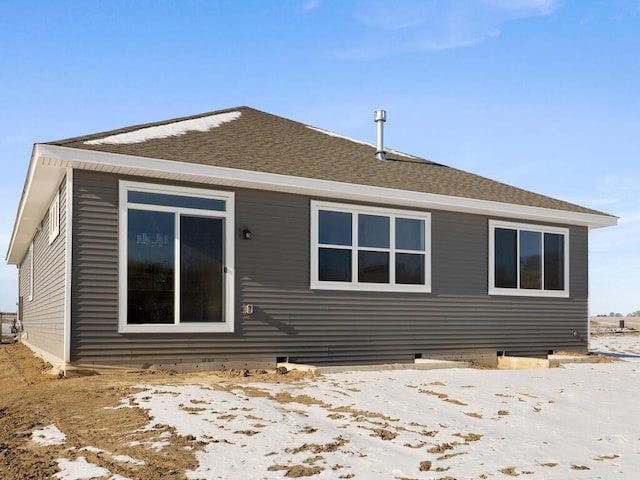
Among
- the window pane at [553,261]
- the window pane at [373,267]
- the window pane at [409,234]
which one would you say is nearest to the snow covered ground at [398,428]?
the window pane at [373,267]

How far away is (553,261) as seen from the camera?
14.0 metres

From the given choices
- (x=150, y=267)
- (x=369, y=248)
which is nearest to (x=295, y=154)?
(x=369, y=248)

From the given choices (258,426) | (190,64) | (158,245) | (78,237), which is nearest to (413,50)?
(190,64)

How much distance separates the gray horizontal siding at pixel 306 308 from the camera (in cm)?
907

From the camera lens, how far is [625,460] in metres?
5.30

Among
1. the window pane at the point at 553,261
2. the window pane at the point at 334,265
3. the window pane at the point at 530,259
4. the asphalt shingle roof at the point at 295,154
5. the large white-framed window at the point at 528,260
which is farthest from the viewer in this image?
the window pane at the point at 553,261

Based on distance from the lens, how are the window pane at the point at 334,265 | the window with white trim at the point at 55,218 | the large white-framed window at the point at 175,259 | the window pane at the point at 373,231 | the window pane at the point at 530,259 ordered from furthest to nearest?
the window pane at the point at 530,259, the window pane at the point at 373,231, the window pane at the point at 334,265, the window with white trim at the point at 55,218, the large white-framed window at the point at 175,259

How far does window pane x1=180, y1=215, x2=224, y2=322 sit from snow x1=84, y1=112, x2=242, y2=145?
1.59 metres

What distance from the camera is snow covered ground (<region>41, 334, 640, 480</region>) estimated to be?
15.6ft

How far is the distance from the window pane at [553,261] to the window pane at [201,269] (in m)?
7.67

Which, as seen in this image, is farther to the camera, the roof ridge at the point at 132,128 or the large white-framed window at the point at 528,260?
the large white-framed window at the point at 528,260

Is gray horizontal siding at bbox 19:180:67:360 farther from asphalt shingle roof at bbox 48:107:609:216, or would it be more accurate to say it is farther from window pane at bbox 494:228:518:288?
window pane at bbox 494:228:518:288

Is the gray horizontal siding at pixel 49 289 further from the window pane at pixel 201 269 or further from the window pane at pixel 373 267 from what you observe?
the window pane at pixel 373 267

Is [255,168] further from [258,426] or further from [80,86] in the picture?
[258,426]
